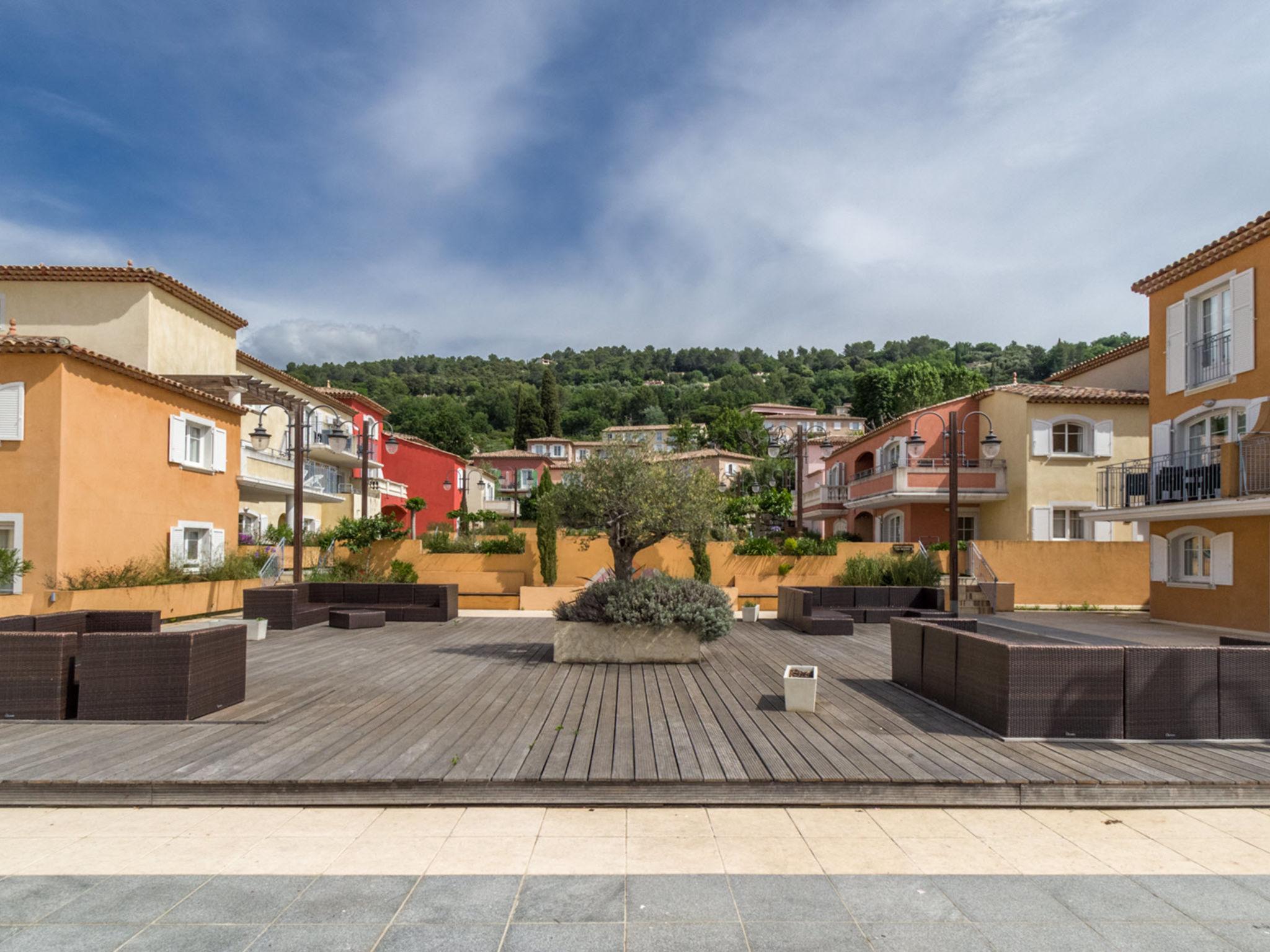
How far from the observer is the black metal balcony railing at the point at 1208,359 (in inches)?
631

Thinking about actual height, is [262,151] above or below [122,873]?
above

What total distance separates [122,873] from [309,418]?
28812 mm

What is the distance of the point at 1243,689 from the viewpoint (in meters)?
5.84

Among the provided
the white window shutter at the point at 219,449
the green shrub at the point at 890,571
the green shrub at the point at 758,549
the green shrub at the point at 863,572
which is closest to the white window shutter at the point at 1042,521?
the green shrub at the point at 890,571

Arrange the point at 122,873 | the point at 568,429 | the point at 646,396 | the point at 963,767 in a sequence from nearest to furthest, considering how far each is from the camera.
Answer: the point at 122,873 → the point at 963,767 → the point at 568,429 → the point at 646,396

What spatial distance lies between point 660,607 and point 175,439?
13068mm

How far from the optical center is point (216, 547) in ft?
60.7

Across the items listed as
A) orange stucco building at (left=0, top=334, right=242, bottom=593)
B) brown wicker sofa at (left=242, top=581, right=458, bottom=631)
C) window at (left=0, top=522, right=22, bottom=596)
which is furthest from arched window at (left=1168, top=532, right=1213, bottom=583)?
window at (left=0, top=522, right=22, bottom=596)

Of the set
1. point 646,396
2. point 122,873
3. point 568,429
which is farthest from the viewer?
point 646,396

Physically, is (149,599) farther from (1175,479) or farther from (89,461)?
(1175,479)

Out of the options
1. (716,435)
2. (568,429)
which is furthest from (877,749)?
(568,429)

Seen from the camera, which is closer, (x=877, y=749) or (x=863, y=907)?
(x=863, y=907)

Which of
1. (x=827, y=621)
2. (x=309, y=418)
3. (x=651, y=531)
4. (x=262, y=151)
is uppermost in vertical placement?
(x=262, y=151)

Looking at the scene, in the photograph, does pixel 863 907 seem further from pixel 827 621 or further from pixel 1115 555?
pixel 1115 555
